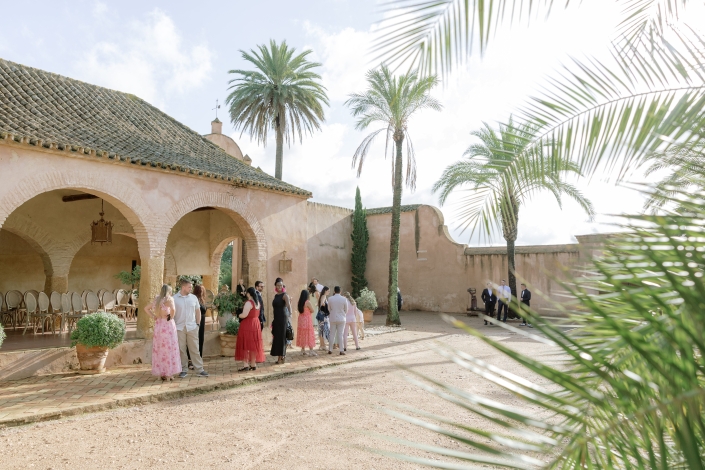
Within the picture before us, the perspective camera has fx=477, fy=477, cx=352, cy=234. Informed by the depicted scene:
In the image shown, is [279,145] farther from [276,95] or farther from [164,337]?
[164,337]

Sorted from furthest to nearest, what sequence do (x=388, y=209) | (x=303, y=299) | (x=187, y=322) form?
(x=388, y=209)
(x=303, y=299)
(x=187, y=322)

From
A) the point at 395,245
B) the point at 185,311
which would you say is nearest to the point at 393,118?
the point at 395,245

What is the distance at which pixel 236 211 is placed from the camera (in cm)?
1151

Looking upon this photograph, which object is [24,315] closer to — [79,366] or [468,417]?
[79,366]

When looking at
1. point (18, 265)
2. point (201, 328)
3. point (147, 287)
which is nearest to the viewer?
point (201, 328)

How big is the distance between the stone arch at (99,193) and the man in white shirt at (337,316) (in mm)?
3822

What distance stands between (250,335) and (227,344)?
6.61 ft

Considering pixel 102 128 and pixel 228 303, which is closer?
pixel 102 128

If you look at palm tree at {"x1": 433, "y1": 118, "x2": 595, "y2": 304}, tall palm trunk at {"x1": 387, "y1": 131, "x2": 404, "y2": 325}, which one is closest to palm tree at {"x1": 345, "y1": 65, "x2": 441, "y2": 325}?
tall palm trunk at {"x1": 387, "y1": 131, "x2": 404, "y2": 325}

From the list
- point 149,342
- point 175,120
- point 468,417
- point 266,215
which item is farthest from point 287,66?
point 468,417

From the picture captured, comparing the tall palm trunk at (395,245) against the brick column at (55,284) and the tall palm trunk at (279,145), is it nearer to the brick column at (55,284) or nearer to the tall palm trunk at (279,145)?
the tall palm trunk at (279,145)

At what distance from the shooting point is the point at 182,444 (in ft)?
16.8

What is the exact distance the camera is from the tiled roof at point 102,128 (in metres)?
8.94

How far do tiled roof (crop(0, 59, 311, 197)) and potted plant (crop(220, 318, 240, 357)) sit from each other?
330 centimetres
